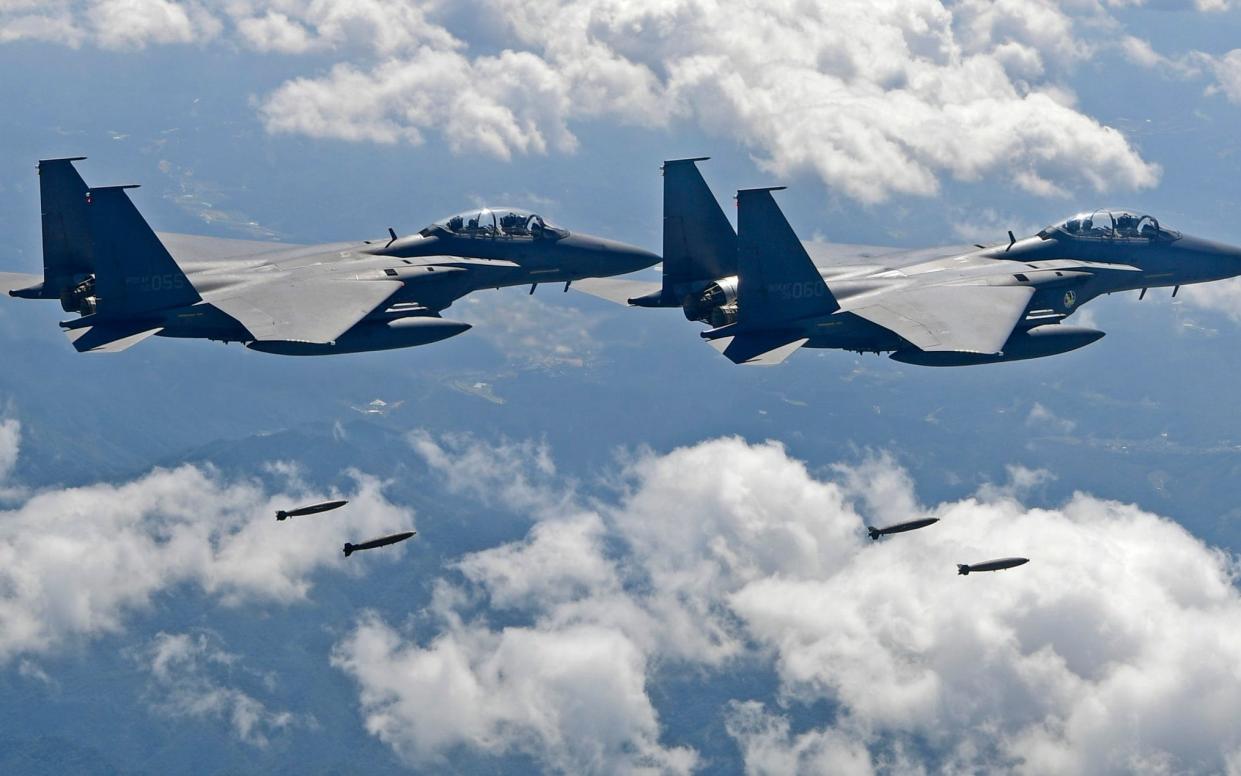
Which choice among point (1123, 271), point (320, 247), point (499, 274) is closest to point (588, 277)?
point (499, 274)

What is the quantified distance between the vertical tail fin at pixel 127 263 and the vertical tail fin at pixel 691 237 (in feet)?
62.9

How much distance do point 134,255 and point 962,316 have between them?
3161cm

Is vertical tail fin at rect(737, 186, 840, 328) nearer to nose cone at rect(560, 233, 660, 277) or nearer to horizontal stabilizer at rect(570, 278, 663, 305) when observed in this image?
horizontal stabilizer at rect(570, 278, 663, 305)

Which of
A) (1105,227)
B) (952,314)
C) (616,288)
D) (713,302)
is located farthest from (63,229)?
(1105,227)

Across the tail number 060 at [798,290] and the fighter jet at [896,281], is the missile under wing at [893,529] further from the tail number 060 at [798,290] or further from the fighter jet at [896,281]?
the tail number 060 at [798,290]

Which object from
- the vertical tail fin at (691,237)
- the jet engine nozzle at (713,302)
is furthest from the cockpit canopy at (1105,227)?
the jet engine nozzle at (713,302)

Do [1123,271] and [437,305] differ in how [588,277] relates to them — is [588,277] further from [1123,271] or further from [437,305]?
[1123,271]

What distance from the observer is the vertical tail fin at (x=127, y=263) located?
4662cm

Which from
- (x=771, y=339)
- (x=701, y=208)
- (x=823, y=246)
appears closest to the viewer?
(x=771, y=339)

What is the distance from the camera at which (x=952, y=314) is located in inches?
1905

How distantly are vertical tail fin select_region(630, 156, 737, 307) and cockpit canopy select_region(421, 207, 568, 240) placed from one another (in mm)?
8166

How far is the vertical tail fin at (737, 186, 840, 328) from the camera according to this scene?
45.2 meters

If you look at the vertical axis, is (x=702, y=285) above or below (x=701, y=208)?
below

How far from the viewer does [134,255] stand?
4734cm
